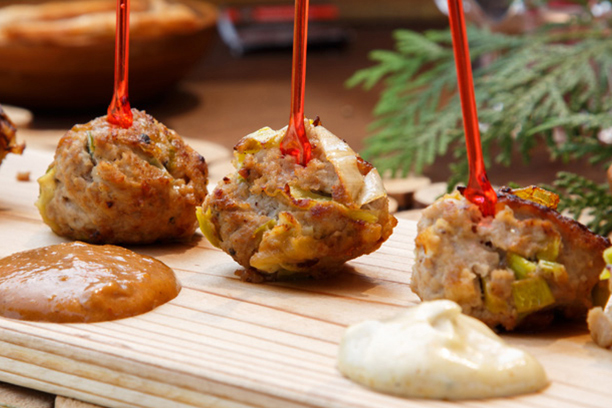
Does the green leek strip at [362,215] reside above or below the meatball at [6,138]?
above

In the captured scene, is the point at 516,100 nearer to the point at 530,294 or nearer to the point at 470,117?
the point at 470,117

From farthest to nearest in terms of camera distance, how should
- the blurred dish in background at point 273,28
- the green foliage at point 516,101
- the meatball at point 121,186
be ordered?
the blurred dish in background at point 273,28
the green foliage at point 516,101
the meatball at point 121,186

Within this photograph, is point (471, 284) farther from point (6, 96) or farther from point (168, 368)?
point (6, 96)

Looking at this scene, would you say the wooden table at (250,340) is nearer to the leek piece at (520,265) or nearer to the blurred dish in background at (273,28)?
the leek piece at (520,265)

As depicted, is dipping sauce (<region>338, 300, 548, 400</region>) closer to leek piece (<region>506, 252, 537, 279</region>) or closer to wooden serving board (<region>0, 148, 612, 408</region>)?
wooden serving board (<region>0, 148, 612, 408</region>)

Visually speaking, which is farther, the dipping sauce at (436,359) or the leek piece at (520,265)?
the leek piece at (520,265)

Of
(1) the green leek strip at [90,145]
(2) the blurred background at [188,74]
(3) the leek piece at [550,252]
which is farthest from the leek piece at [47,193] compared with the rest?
(3) the leek piece at [550,252]
